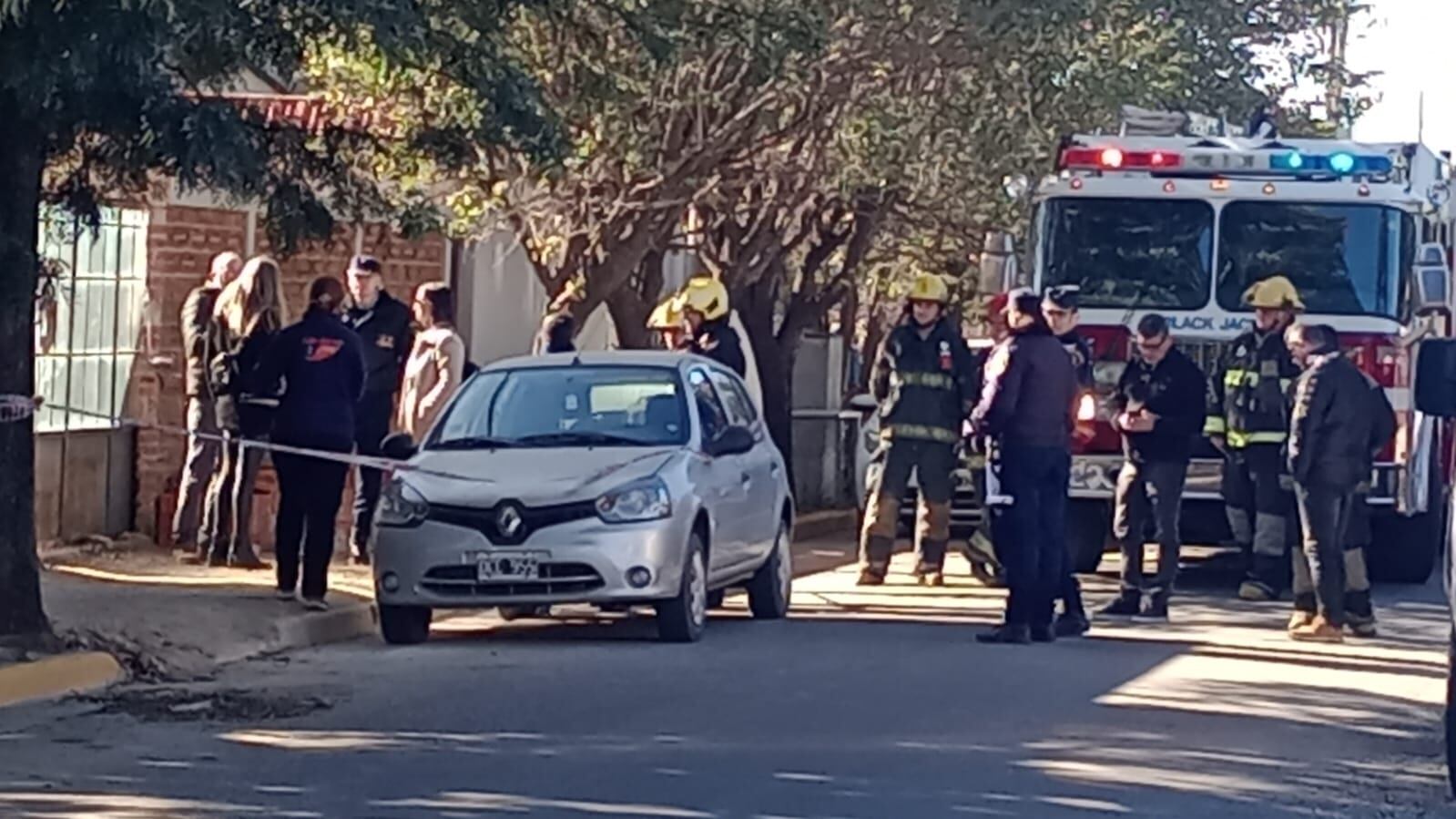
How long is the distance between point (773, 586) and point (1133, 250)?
4193mm


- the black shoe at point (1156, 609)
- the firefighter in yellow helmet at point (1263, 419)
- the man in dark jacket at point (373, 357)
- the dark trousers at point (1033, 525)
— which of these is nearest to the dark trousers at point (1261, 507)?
the firefighter in yellow helmet at point (1263, 419)

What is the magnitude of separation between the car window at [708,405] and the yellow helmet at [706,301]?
2.63 metres

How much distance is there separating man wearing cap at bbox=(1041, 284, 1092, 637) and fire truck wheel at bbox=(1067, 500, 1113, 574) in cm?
89

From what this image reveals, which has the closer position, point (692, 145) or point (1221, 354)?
point (1221, 354)

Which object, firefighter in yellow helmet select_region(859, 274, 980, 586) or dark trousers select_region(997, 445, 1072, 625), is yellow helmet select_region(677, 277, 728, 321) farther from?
dark trousers select_region(997, 445, 1072, 625)

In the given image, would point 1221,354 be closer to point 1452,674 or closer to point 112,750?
point 1452,674

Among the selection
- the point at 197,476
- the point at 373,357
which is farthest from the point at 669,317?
the point at 197,476

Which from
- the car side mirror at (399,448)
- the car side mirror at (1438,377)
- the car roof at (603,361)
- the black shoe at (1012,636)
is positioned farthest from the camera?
the car roof at (603,361)

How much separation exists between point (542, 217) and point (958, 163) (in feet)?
10.3

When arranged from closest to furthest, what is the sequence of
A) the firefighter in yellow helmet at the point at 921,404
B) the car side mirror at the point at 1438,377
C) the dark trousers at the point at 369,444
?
the car side mirror at the point at 1438,377
the dark trousers at the point at 369,444
the firefighter in yellow helmet at the point at 921,404

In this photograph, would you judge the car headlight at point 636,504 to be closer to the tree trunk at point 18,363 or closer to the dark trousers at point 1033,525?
the dark trousers at point 1033,525

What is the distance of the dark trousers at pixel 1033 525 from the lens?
15.0 meters

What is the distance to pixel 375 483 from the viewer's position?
1733 centimetres

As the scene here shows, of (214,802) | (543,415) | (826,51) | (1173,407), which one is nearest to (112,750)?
(214,802)
